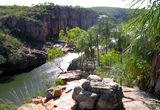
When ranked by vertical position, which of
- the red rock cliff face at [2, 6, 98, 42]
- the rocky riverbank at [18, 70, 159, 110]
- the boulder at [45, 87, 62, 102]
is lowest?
the red rock cliff face at [2, 6, 98, 42]

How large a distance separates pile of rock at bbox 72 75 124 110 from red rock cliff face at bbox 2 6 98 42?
75.6m

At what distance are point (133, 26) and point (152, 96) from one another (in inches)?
379

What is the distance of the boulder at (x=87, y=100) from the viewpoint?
40.7 ft

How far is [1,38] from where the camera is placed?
69.3 meters

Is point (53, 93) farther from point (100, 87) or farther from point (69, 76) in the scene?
point (69, 76)

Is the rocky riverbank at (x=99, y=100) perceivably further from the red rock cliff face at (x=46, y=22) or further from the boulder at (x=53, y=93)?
the red rock cliff face at (x=46, y=22)

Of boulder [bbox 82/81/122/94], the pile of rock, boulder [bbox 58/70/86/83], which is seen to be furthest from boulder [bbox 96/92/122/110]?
boulder [bbox 58/70/86/83]

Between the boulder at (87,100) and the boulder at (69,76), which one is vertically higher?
the boulder at (87,100)

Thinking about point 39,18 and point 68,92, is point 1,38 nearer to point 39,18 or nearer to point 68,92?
point 39,18

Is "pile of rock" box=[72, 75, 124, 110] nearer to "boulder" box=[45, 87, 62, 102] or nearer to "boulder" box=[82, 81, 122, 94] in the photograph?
"boulder" box=[82, 81, 122, 94]

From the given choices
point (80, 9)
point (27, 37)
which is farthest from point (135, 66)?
point (80, 9)

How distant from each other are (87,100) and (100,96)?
21.5 inches

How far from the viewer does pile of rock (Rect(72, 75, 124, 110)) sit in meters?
12.2

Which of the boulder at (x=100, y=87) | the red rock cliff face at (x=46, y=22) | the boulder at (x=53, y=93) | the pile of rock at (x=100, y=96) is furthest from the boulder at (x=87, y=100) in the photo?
the red rock cliff face at (x=46, y=22)
